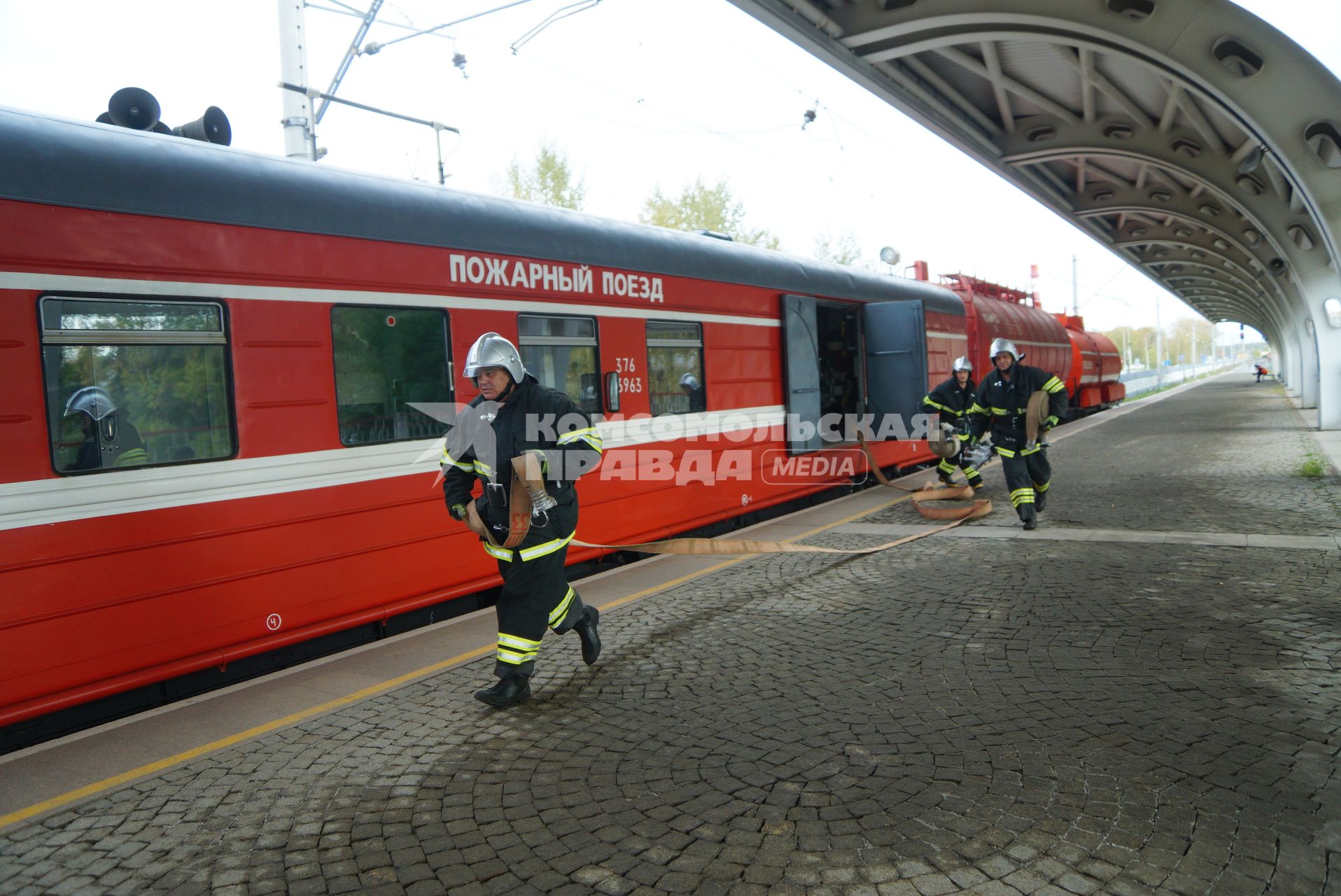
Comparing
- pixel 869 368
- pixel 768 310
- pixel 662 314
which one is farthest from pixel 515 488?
pixel 869 368

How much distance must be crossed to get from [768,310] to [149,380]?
22.5 feet

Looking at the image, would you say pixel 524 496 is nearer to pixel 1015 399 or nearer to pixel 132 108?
pixel 132 108

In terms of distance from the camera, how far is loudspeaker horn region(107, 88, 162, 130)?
5328 millimetres

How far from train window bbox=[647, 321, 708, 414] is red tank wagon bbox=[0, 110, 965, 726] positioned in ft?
0.60

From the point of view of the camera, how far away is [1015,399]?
A: 29.8 feet

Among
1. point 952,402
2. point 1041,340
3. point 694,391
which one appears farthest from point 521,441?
point 1041,340

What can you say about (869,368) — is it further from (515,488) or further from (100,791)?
(100,791)

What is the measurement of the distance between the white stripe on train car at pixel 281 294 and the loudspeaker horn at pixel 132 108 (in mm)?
1315

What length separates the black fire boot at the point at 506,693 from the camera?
4.60 metres

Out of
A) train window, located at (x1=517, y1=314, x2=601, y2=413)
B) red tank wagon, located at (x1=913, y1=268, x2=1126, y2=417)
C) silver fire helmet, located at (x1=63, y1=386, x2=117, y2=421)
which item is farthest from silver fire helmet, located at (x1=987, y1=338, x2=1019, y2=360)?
silver fire helmet, located at (x1=63, y1=386, x2=117, y2=421)

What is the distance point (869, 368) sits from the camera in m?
12.3

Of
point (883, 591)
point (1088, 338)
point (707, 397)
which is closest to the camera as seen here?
point (883, 591)

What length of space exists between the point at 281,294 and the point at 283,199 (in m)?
0.59

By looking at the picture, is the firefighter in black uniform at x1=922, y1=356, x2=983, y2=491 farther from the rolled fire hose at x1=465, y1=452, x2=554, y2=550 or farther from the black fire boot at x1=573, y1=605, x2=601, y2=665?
the rolled fire hose at x1=465, y1=452, x2=554, y2=550
